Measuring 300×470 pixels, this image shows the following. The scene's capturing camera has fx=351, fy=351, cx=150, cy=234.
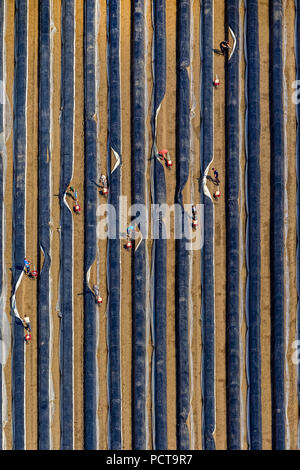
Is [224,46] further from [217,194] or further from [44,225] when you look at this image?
[44,225]

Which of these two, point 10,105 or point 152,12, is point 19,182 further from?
point 152,12

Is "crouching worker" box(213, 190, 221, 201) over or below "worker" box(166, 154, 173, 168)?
below

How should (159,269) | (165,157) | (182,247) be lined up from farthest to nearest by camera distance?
1. (165,157)
2. (182,247)
3. (159,269)

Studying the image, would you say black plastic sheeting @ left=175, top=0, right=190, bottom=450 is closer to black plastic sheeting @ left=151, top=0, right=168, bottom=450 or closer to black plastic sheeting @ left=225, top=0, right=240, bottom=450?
black plastic sheeting @ left=151, top=0, right=168, bottom=450

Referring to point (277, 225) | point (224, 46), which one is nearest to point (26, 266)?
point (277, 225)

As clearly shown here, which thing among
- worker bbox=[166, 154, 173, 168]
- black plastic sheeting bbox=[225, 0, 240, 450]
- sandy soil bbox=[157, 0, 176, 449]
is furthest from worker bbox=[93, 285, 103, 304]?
worker bbox=[166, 154, 173, 168]

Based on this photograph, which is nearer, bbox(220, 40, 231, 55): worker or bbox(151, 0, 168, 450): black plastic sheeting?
bbox(151, 0, 168, 450): black plastic sheeting
